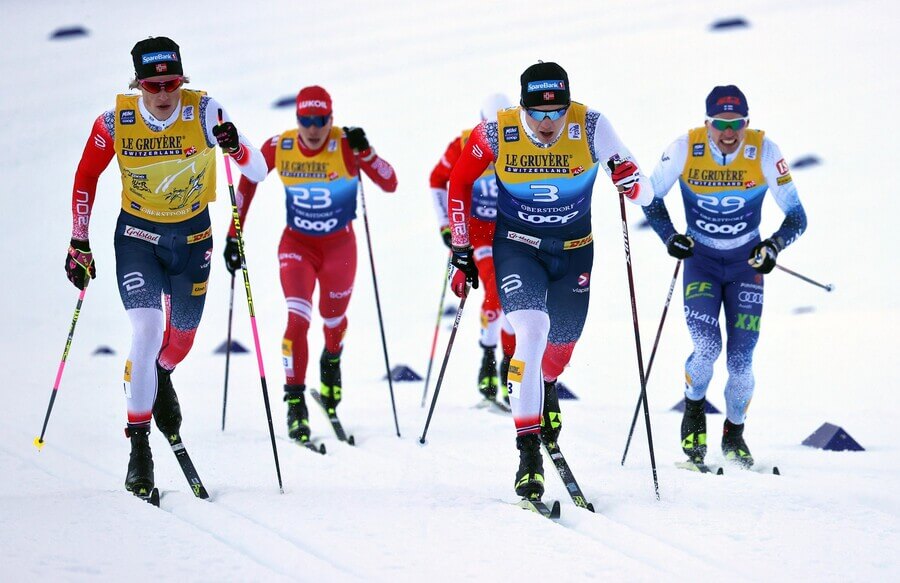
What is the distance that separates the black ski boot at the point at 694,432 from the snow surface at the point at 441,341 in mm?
221

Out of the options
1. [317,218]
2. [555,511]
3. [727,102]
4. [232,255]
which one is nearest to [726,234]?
[727,102]

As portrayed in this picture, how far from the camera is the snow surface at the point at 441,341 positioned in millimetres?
4434

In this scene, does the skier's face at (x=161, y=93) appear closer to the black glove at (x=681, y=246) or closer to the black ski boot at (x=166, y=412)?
the black ski boot at (x=166, y=412)

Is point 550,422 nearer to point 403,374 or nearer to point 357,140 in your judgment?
point 357,140

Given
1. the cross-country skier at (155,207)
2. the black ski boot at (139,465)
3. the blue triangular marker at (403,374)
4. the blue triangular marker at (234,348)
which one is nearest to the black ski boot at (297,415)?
the cross-country skier at (155,207)

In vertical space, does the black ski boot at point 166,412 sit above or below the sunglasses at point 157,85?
below

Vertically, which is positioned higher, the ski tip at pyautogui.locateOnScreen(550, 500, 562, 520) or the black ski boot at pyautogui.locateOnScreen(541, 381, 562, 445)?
the black ski boot at pyautogui.locateOnScreen(541, 381, 562, 445)

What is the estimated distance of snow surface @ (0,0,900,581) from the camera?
14.5 feet

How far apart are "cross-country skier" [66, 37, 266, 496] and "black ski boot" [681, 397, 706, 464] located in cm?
281

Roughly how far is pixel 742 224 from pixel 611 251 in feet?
25.8

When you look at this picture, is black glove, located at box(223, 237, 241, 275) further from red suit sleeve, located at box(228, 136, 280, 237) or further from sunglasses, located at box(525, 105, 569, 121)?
sunglasses, located at box(525, 105, 569, 121)

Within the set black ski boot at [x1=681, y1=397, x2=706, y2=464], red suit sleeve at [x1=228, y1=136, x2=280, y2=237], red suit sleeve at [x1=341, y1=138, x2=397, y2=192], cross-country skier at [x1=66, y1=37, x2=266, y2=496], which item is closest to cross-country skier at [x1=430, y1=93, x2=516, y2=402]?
red suit sleeve at [x1=341, y1=138, x2=397, y2=192]

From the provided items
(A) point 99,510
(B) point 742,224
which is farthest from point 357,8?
(A) point 99,510

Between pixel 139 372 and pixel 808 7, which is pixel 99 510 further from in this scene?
pixel 808 7
